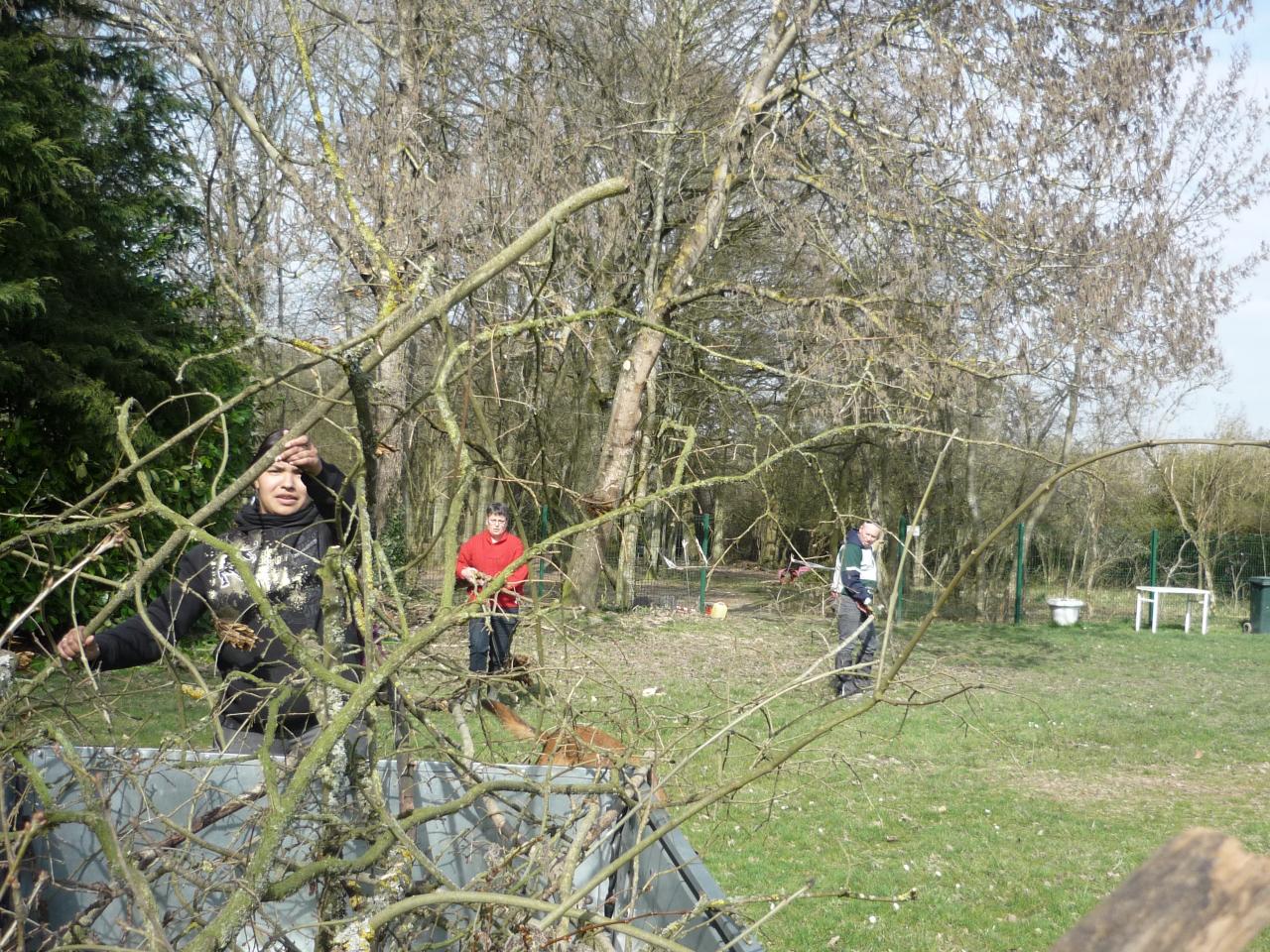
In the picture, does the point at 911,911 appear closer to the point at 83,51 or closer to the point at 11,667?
the point at 11,667

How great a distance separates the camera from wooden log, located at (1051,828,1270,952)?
0.98 m

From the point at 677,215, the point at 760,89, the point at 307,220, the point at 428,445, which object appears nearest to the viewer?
the point at 307,220

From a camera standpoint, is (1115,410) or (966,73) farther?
(1115,410)

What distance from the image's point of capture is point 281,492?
3.43 m

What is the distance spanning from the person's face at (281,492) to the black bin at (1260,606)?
61.1 ft

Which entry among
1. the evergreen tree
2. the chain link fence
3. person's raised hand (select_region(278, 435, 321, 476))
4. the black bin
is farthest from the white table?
person's raised hand (select_region(278, 435, 321, 476))

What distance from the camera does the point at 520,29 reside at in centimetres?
1435

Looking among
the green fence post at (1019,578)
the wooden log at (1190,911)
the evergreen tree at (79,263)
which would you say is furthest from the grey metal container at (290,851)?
the green fence post at (1019,578)

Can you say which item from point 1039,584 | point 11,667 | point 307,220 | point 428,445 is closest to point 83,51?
point 307,220

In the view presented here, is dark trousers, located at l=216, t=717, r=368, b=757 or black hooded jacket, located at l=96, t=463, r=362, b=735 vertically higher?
black hooded jacket, located at l=96, t=463, r=362, b=735

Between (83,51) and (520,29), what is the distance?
19.1 feet

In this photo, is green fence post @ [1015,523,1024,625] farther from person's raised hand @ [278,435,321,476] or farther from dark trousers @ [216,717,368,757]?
person's raised hand @ [278,435,321,476]

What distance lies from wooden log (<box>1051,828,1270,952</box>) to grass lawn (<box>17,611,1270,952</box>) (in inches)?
33.8

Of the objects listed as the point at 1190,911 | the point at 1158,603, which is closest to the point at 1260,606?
the point at 1158,603
